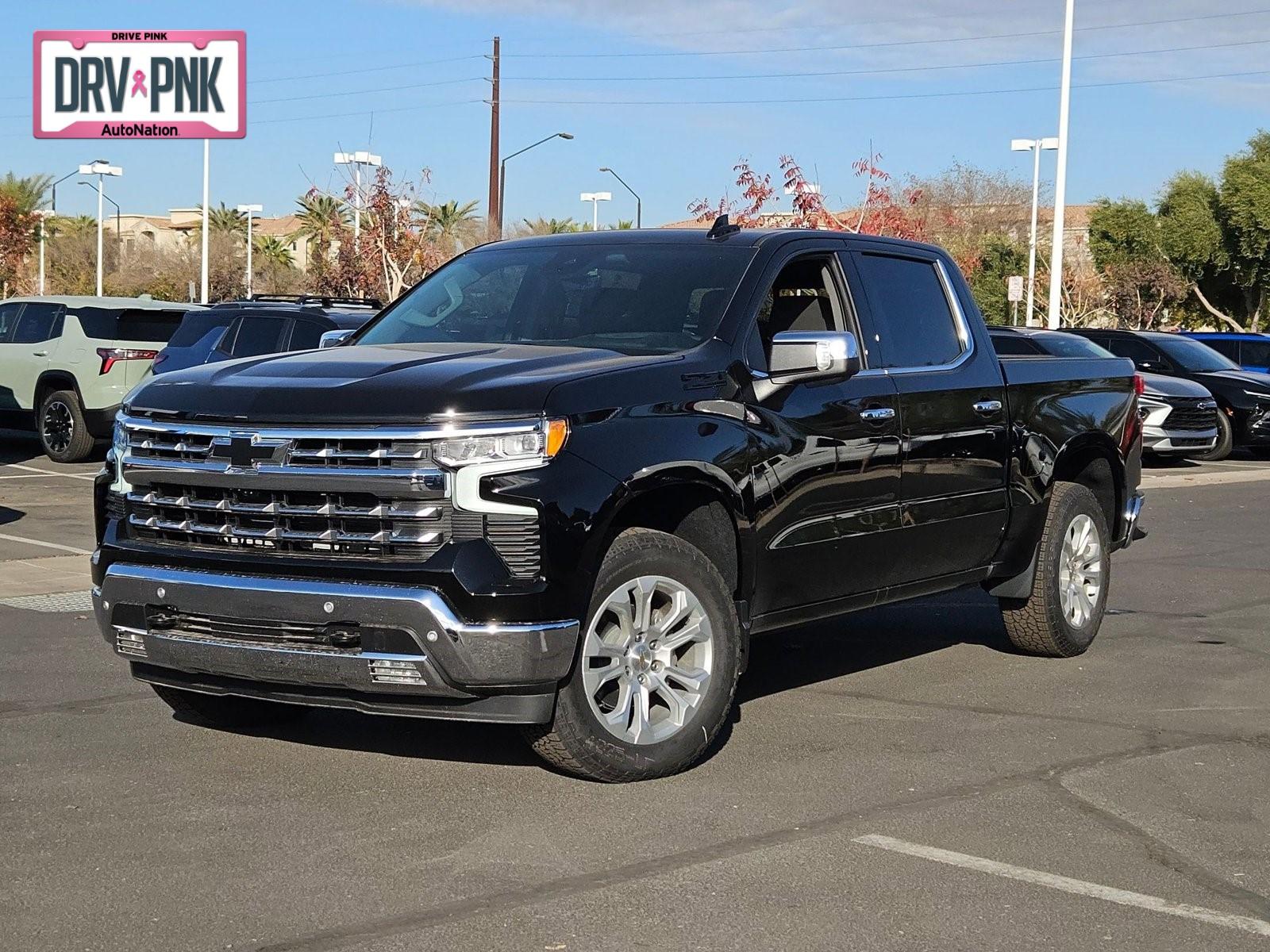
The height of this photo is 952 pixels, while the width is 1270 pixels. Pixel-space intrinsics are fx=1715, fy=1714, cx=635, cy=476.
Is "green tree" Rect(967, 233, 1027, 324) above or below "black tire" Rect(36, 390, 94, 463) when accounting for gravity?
above

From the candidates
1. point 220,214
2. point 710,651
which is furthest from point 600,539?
point 220,214

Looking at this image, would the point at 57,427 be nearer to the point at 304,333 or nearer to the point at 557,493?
the point at 304,333

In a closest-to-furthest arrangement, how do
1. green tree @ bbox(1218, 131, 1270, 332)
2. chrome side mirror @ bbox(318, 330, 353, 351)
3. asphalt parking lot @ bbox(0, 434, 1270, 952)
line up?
asphalt parking lot @ bbox(0, 434, 1270, 952)
chrome side mirror @ bbox(318, 330, 353, 351)
green tree @ bbox(1218, 131, 1270, 332)

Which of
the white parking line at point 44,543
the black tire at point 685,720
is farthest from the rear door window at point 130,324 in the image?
the black tire at point 685,720

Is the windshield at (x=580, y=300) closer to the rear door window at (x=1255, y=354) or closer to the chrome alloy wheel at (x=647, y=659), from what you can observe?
the chrome alloy wheel at (x=647, y=659)

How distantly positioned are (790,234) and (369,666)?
275cm

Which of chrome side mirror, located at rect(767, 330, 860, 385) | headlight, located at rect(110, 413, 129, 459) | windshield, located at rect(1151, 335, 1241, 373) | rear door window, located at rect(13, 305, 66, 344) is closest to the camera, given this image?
headlight, located at rect(110, 413, 129, 459)

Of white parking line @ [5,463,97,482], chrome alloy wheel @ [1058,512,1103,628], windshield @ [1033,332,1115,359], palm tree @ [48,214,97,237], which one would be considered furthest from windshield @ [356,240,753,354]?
palm tree @ [48,214,97,237]

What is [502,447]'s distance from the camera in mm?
5438

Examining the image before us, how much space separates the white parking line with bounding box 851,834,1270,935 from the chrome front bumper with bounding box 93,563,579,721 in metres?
1.20

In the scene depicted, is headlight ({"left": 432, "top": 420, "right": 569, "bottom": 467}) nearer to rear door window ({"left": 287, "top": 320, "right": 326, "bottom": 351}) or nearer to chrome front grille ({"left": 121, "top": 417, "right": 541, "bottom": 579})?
chrome front grille ({"left": 121, "top": 417, "right": 541, "bottom": 579})

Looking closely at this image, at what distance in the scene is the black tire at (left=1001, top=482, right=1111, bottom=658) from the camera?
8.23 meters

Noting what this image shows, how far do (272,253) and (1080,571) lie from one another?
87.4 meters

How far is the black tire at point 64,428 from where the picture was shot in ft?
63.7
